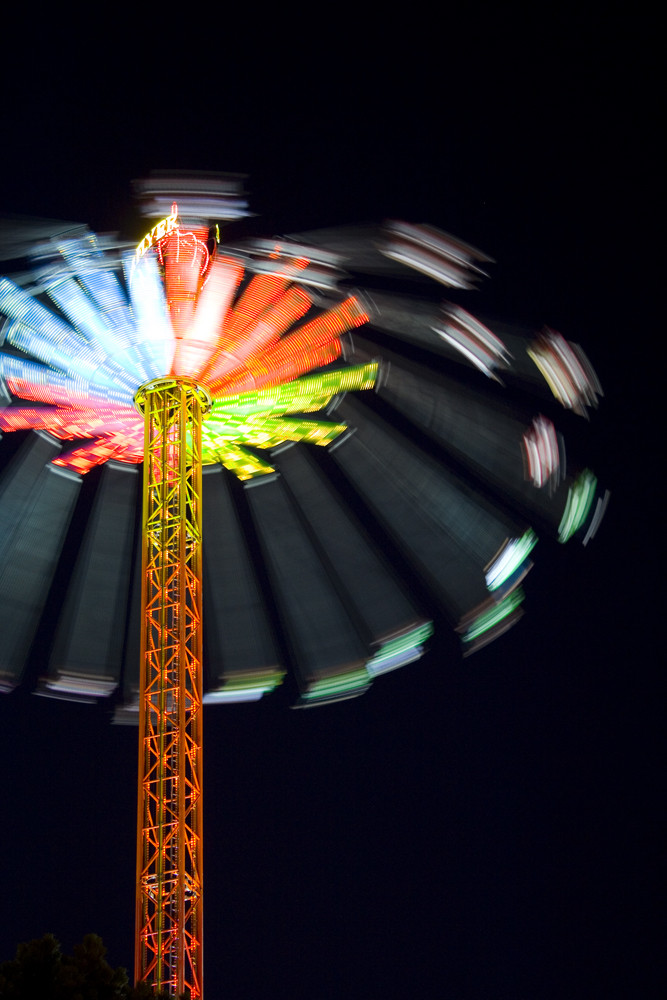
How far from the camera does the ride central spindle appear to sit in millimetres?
13508

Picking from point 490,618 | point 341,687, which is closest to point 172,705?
point 341,687

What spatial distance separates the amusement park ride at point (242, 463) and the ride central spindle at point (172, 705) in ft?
A: 0.16

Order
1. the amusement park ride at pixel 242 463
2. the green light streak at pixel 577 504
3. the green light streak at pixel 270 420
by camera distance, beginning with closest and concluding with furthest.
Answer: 1. the amusement park ride at pixel 242 463
2. the green light streak at pixel 577 504
3. the green light streak at pixel 270 420

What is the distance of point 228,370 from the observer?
631 inches

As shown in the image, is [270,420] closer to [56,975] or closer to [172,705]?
[172,705]

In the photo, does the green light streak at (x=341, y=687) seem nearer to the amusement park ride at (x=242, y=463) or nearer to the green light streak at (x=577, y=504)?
the amusement park ride at (x=242, y=463)

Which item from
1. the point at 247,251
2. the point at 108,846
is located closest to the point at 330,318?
the point at 247,251

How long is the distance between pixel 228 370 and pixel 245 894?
10983 mm

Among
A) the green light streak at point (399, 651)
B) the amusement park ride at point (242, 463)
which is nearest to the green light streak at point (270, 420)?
the amusement park ride at point (242, 463)

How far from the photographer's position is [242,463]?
716 inches

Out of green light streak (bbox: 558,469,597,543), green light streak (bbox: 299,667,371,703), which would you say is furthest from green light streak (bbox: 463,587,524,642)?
green light streak (bbox: 299,667,371,703)

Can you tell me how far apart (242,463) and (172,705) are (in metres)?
4.62

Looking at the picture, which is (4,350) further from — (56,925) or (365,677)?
(56,925)

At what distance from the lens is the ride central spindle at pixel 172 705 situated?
1351cm
